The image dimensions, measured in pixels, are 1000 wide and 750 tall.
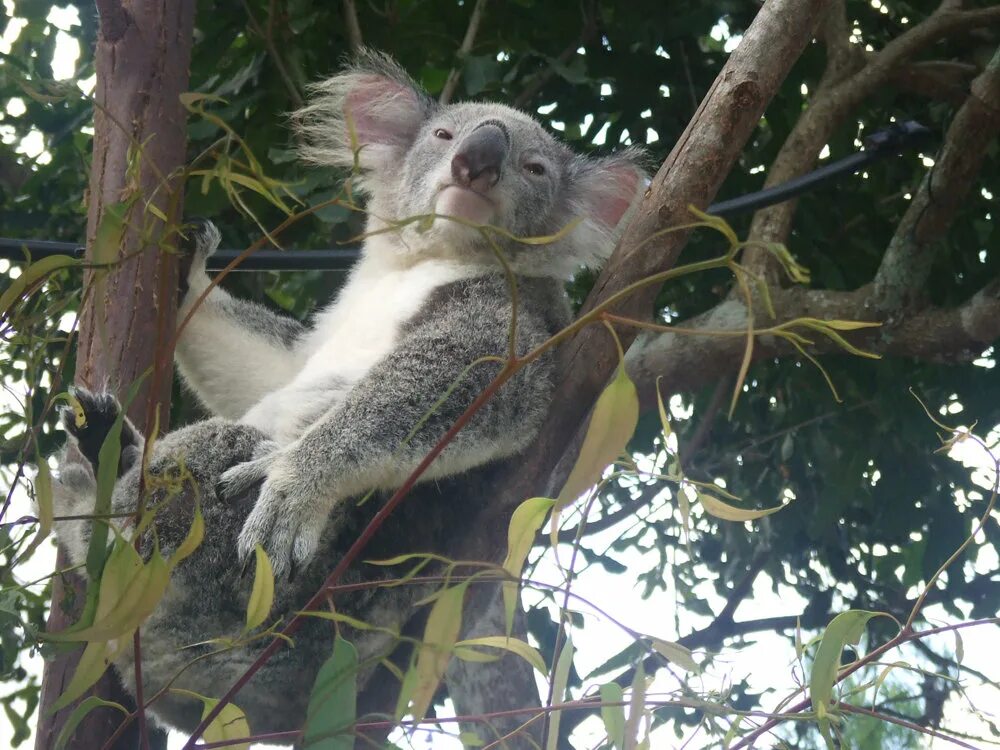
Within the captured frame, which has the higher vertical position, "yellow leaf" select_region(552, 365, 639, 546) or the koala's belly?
"yellow leaf" select_region(552, 365, 639, 546)

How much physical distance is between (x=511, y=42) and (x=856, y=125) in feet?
4.20

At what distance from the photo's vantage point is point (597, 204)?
3.22m

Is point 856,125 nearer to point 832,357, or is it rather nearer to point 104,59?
point 832,357

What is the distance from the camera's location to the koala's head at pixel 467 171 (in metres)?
2.88

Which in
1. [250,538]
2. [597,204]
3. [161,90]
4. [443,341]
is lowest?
[250,538]

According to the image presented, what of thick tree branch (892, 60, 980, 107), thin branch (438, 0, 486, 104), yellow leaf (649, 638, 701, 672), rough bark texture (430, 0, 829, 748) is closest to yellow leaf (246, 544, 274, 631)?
yellow leaf (649, 638, 701, 672)

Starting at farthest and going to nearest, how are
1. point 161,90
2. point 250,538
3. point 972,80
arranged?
1. point 972,80
2. point 161,90
3. point 250,538

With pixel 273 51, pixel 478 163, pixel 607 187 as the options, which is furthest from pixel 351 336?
pixel 273 51

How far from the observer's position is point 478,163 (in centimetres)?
285

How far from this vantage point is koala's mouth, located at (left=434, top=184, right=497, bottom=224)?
111 inches

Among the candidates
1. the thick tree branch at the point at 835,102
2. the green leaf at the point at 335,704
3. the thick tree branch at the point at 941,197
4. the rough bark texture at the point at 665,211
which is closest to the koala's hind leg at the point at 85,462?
the rough bark texture at the point at 665,211

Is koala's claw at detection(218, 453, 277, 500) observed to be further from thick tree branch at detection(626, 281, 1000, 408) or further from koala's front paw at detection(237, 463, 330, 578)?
thick tree branch at detection(626, 281, 1000, 408)

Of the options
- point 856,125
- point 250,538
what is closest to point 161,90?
point 250,538

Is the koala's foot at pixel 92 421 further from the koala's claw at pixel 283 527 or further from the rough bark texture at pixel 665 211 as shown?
the rough bark texture at pixel 665 211
